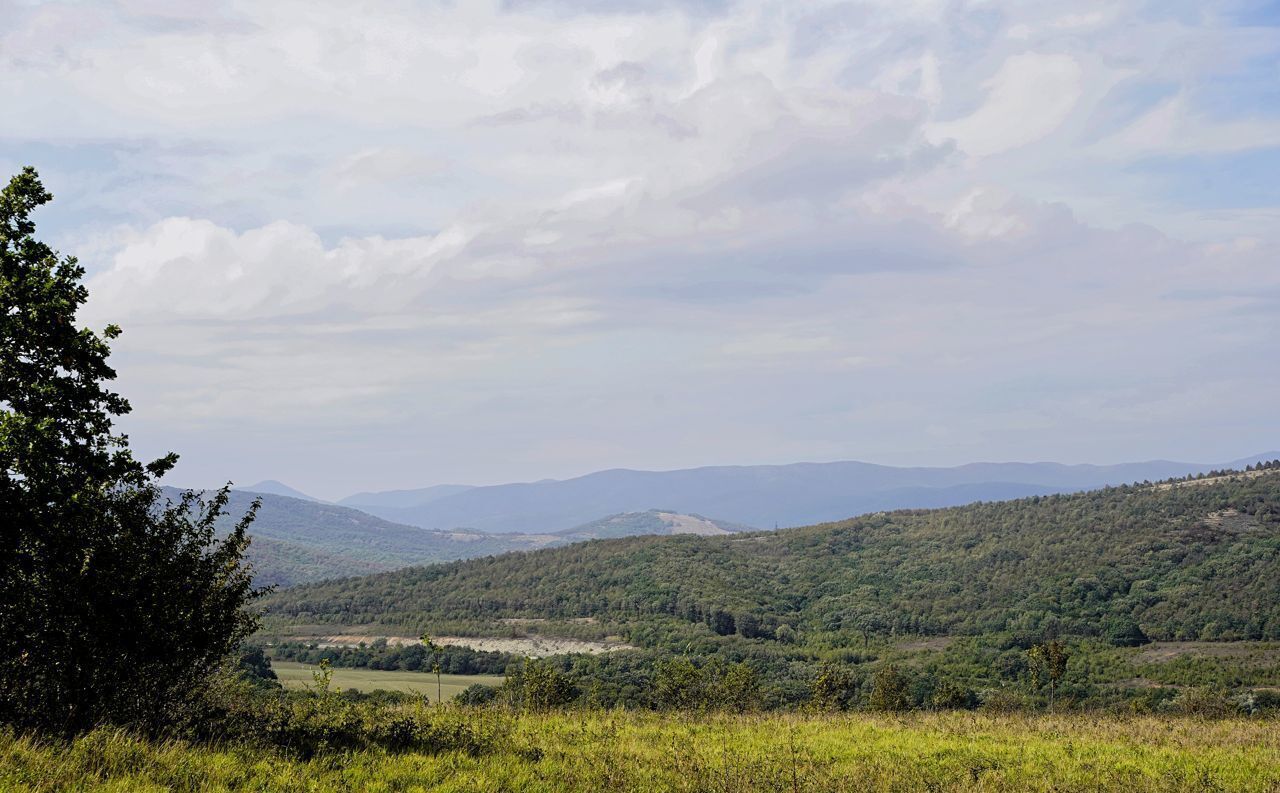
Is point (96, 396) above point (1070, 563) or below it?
above

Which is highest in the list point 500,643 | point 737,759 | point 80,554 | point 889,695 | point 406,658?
point 80,554

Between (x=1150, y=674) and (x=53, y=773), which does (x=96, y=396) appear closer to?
(x=53, y=773)

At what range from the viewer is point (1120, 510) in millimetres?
149625

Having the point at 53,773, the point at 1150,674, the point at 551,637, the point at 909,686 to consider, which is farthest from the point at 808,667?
the point at 53,773

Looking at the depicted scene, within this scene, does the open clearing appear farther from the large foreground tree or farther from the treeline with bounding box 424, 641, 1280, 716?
the large foreground tree

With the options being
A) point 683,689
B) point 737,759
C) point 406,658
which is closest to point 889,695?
point 683,689

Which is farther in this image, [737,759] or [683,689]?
[683,689]

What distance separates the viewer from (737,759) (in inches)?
612

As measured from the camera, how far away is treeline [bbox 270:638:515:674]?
10862 centimetres

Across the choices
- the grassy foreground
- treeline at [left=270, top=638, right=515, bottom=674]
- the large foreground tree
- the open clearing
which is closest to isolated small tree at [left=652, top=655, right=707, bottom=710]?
the grassy foreground

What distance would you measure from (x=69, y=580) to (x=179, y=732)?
2841 mm

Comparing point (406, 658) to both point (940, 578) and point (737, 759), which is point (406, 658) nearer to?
point (940, 578)

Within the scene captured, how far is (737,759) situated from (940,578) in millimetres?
146959

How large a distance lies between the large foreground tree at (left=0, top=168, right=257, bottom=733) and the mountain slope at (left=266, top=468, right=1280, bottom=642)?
117 m
